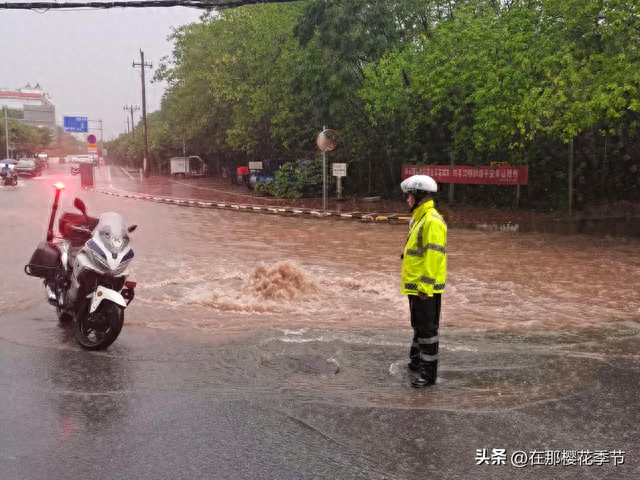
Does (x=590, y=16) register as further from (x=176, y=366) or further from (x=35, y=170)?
(x=35, y=170)

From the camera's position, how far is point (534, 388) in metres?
5.43

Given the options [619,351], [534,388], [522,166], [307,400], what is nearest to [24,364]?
[307,400]

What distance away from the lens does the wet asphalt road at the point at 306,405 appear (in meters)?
4.01

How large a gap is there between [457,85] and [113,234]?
1674cm

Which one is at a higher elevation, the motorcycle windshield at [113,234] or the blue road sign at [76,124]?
the blue road sign at [76,124]

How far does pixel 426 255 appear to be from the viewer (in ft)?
18.2

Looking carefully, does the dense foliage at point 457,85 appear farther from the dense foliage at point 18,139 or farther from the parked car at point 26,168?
the dense foliage at point 18,139

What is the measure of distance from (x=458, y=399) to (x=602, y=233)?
13.0 meters

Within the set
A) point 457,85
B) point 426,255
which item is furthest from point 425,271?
point 457,85

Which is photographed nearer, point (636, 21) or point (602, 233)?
point (636, 21)

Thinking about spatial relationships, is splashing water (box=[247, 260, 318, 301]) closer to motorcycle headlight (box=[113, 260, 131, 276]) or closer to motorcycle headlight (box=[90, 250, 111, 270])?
motorcycle headlight (box=[113, 260, 131, 276])

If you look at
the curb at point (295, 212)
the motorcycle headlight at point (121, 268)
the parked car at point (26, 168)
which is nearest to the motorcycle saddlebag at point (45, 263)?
the motorcycle headlight at point (121, 268)

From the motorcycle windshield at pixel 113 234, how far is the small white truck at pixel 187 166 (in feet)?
171

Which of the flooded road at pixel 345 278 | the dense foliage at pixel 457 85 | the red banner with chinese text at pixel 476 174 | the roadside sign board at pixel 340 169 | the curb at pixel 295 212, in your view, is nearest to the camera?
the flooded road at pixel 345 278
